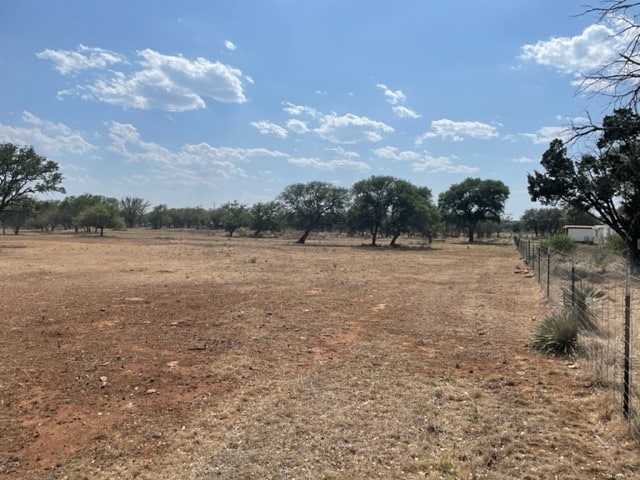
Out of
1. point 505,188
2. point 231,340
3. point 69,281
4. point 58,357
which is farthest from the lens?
point 505,188

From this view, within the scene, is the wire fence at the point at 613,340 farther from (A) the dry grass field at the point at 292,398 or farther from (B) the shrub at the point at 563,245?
(B) the shrub at the point at 563,245

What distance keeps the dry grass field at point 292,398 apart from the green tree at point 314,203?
4688cm

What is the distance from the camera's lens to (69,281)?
15617mm

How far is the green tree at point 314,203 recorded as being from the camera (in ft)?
189

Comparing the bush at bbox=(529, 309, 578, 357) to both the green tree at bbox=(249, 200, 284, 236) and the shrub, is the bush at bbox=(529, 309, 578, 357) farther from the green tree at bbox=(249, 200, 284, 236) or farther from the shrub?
the green tree at bbox=(249, 200, 284, 236)

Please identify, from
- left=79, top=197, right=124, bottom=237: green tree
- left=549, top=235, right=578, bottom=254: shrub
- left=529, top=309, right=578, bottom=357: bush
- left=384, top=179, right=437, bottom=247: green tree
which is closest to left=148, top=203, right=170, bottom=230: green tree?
left=79, top=197, right=124, bottom=237: green tree

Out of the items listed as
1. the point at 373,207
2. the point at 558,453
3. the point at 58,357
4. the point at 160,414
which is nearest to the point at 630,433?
the point at 558,453

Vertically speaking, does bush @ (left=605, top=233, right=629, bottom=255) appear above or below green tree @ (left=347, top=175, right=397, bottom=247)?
below

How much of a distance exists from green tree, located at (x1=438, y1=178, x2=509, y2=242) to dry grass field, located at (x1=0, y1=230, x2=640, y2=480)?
217 feet

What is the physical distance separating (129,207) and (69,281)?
115803 millimetres

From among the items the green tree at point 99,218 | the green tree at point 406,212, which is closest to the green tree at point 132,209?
the green tree at point 99,218

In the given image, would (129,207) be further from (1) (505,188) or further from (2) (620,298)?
(2) (620,298)

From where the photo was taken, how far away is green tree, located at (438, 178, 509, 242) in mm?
72500

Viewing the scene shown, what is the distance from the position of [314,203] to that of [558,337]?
51.1m
